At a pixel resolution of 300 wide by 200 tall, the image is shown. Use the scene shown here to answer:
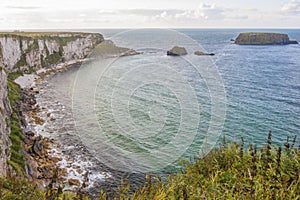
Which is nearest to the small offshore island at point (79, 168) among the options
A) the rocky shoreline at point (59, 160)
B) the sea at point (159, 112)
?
the rocky shoreline at point (59, 160)

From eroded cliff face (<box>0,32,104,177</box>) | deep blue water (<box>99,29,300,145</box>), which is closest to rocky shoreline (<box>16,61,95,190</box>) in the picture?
deep blue water (<box>99,29,300,145</box>)

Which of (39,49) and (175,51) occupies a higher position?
(175,51)

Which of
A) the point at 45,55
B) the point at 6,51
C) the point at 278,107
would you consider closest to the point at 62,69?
the point at 45,55

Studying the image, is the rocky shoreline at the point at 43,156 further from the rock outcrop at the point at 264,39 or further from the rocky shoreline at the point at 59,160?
the rock outcrop at the point at 264,39

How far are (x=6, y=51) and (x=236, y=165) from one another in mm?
64433

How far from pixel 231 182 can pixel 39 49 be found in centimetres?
8076

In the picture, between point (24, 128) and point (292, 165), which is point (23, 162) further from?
point (292, 165)

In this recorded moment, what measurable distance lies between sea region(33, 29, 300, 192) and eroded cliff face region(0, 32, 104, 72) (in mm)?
11221

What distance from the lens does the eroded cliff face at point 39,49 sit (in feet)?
204

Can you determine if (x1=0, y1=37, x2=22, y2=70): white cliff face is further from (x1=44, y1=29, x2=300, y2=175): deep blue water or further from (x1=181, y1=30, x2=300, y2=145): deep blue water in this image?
(x1=181, y1=30, x2=300, y2=145): deep blue water

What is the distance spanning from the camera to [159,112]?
67.2 feet

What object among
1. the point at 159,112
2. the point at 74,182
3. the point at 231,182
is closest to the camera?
the point at 231,182

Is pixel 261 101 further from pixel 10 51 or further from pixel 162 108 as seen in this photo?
pixel 10 51

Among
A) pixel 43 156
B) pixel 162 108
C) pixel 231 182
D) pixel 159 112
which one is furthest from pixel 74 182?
pixel 231 182
